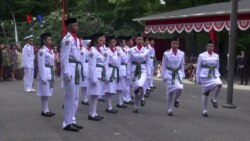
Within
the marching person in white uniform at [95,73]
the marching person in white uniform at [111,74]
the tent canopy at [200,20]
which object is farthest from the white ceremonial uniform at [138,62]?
the tent canopy at [200,20]

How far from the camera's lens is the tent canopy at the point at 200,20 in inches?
919

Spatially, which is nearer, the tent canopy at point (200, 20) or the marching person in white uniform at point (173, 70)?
the marching person in white uniform at point (173, 70)

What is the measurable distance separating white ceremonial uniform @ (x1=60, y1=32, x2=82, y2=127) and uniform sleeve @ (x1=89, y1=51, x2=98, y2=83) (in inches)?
40.9

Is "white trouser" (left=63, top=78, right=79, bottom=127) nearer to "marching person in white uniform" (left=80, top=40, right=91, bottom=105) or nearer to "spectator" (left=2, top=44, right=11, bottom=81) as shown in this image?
"marching person in white uniform" (left=80, top=40, right=91, bottom=105)

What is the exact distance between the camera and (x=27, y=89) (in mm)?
18938

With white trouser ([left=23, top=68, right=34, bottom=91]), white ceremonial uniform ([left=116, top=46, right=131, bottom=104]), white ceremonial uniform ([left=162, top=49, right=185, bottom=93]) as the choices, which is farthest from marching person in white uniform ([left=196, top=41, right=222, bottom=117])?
white trouser ([left=23, top=68, right=34, bottom=91])

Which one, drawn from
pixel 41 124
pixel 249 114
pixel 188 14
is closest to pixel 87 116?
pixel 41 124

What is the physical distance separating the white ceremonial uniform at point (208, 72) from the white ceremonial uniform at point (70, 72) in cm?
401

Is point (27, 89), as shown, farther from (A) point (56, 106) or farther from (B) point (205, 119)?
(B) point (205, 119)

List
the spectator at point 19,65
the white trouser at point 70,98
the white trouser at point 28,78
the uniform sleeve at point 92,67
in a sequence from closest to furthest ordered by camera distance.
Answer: the white trouser at point 70,98
the uniform sleeve at point 92,67
the white trouser at point 28,78
the spectator at point 19,65

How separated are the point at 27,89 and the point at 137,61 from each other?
6930 mm

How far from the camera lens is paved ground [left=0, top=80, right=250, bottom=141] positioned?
9617mm

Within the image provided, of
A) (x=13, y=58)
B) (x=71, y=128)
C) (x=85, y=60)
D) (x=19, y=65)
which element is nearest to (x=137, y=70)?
(x=85, y=60)

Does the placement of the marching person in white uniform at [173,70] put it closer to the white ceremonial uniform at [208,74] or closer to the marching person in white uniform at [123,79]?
the white ceremonial uniform at [208,74]
